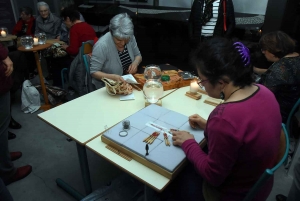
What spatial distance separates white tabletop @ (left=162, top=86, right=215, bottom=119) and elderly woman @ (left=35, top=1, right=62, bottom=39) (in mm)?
2928

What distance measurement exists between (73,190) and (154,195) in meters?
0.76

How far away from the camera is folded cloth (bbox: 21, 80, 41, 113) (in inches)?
116

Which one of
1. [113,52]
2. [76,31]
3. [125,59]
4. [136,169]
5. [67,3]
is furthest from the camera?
[67,3]

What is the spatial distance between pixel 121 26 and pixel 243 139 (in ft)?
4.73

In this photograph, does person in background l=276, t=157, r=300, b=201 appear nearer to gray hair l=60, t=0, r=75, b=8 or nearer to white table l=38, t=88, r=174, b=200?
white table l=38, t=88, r=174, b=200

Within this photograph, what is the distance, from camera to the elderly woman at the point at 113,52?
1.95 meters

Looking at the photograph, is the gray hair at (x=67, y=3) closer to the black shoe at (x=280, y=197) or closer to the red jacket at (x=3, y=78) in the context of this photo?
the red jacket at (x=3, y=78)

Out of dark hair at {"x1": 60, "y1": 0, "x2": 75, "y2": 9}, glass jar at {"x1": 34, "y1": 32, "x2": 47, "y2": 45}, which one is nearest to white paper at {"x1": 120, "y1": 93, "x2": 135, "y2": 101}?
glass jar at {"x1": 34, "y1": 32, "x2": 47, "y2": 45}

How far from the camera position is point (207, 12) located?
285cm

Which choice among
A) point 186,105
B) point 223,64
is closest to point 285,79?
point 186,105

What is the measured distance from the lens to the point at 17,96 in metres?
3.35

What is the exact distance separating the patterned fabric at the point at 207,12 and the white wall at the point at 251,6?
1.38 feet

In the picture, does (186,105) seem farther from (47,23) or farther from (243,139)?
(47,23)

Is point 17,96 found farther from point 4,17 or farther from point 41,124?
point 4,17
